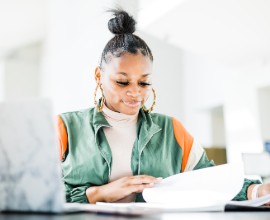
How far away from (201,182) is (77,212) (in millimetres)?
404

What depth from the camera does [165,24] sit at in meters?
3.61

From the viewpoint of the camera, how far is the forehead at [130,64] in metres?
1.10

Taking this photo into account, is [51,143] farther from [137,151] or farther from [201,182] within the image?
[137,151]

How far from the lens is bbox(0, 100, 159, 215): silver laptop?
1.56 feet

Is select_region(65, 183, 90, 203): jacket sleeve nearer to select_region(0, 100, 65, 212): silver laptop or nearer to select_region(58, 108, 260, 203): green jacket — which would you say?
select_region(58, 108, 260, 203): green jacket

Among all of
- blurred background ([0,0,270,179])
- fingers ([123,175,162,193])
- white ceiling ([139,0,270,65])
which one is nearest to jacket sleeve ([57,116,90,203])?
fingers ([123,175,162,193])

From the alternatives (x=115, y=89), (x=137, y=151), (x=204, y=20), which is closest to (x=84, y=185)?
(x=137, y=151)

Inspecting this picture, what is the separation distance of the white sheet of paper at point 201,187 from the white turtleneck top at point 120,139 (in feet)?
0.66

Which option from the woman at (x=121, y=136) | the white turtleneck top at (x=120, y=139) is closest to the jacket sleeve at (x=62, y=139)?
the woman at (x=121, y=136)

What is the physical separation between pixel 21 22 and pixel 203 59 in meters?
2.25

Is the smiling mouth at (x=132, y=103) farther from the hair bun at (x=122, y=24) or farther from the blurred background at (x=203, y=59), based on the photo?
the blurred background at (x=203, y=59)

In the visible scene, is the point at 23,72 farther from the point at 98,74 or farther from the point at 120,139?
the point at 120,139

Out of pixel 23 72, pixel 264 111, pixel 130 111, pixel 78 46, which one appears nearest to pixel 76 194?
pixel 130 111

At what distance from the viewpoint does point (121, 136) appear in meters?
1.12
